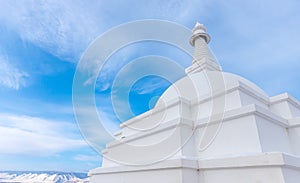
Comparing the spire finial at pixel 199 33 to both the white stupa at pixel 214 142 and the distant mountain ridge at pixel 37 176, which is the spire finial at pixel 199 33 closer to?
the white stupa at pixel 214 142

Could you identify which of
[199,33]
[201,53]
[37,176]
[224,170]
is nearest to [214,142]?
[224,170]

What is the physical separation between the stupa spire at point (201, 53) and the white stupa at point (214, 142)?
1256 mm

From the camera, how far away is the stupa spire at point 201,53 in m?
7.83

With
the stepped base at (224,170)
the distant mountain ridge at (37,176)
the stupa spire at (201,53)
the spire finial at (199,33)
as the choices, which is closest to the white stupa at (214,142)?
the stepped base at (224,170)

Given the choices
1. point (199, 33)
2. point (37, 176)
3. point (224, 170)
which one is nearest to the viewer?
point (224, 170)

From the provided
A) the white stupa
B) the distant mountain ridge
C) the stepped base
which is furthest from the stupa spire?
the distant mountain ridge

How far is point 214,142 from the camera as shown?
4168mm

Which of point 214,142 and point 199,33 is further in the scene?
point 199,33

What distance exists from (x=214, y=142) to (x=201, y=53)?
577 cm

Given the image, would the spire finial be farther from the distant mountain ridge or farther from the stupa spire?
the distant mountain ridge

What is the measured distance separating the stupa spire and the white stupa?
49.4 inches

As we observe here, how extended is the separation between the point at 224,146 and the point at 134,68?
13.5ft

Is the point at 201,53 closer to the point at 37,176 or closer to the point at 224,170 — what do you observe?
the point at 224,170

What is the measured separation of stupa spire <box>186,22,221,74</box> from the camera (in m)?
7.83
